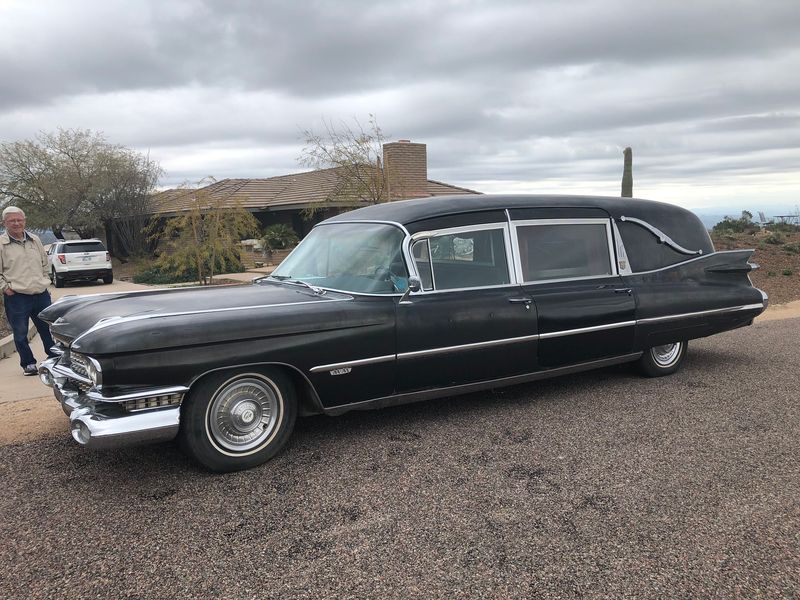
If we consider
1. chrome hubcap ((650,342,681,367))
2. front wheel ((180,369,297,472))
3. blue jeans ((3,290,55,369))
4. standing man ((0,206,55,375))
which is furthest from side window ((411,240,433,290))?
blue jeans ((3,290,55,369))

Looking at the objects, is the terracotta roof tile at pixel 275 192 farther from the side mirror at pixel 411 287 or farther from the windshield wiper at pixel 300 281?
the side mirror at pixel 411 287

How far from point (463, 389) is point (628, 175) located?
12535 mm

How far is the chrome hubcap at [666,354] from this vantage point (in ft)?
19.5

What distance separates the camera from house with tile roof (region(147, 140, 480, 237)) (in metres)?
18.0

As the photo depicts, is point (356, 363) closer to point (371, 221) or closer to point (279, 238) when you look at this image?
point (371, 221)

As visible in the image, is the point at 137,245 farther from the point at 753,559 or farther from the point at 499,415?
→ the point at 753,559

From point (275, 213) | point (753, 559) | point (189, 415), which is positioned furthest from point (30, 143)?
point (753, 559)

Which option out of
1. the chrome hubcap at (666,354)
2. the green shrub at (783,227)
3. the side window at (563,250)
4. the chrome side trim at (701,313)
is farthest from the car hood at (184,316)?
the green shrub at (783,227)

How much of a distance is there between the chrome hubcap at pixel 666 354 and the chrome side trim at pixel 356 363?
2929 millimetres

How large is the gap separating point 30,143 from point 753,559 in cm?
3758

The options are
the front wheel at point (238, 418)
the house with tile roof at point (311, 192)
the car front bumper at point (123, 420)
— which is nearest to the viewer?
the car front bumper at point (123, 420)

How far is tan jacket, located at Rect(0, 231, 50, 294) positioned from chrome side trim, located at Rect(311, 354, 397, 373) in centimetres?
397

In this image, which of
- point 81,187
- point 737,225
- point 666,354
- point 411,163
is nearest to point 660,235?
point 666,354

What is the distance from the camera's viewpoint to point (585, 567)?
283 cm
